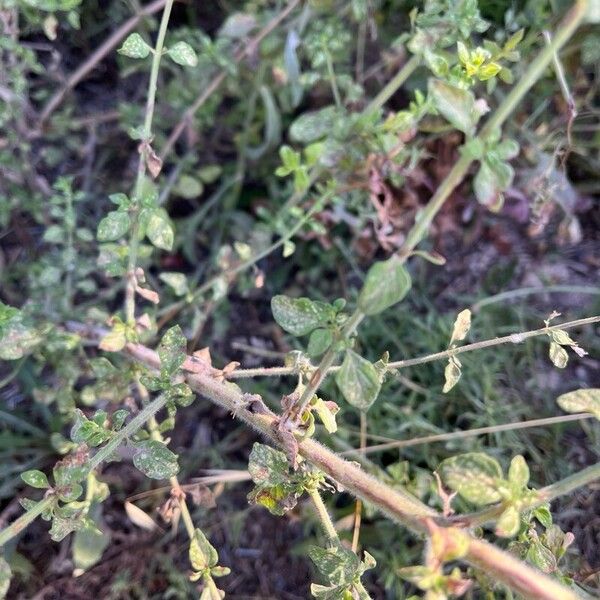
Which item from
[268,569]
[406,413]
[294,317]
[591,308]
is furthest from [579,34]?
[268,569]

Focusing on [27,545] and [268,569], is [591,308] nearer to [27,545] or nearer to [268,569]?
[268,569]

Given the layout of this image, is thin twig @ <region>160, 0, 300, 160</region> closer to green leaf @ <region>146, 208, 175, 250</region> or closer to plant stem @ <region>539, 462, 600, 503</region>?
green leaf @ <region>146, 208, 175, 250</region>

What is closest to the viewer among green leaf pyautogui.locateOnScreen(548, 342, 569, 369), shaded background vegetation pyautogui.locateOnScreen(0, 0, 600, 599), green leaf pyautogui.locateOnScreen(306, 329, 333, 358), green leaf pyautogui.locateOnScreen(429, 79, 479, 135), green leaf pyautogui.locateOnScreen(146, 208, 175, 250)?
green leaf pyautogui.locateOnScreen(429, 79, 479, 135)

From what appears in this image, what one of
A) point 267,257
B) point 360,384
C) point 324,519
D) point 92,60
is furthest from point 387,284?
Result: point 92,60

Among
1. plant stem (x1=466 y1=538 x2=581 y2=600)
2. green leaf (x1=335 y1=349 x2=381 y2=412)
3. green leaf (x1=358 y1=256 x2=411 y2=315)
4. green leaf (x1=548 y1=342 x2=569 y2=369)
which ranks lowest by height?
green leaf (x1=548 y1=342 x2=569 y2=369)

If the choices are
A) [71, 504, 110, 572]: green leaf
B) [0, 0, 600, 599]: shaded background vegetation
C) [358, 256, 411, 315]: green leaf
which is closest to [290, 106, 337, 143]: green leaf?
[0, 0, 600, 599]: shaded background vegetation

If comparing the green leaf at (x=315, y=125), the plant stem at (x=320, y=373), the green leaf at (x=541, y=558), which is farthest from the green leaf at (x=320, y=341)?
the green leaf at (x=315, y=125)
